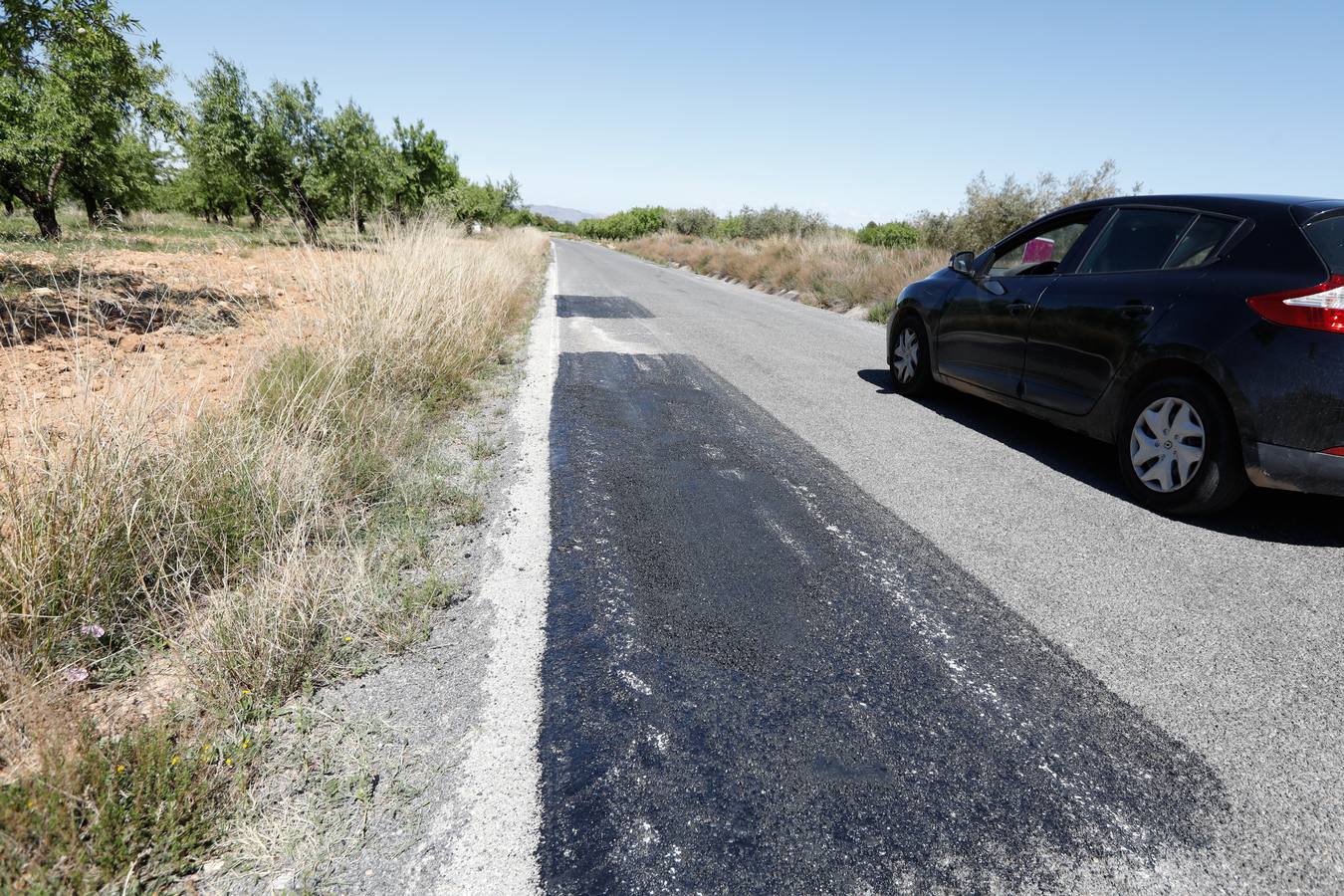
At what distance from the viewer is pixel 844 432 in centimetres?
512

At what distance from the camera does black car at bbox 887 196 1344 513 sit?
3.14 metres

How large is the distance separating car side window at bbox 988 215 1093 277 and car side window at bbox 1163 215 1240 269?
0.79 meters

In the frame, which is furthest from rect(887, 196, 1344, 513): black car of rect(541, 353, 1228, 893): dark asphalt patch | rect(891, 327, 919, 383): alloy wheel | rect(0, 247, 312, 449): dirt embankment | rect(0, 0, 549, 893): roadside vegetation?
rect(0, 247, 312, 449): dirt embankment

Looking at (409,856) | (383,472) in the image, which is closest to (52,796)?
(409,856)

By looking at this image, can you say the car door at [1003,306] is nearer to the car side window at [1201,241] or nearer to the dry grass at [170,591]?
the car side window at [1201,241]

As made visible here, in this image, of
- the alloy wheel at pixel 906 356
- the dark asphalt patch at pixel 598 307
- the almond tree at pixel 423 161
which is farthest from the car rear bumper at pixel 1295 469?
the almond tree at pixel 423 161

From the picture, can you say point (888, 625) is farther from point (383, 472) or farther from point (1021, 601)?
point (383, 472)

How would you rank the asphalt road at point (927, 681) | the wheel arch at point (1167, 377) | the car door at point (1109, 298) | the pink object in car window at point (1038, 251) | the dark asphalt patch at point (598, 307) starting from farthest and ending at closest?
the dark asphalt patch at point (598, 307), the pink object in car window at point (1038, 251), the car door at point (1109, 298), the wheel arch at point (1167, 377), the asphalt road at point (927, 681)

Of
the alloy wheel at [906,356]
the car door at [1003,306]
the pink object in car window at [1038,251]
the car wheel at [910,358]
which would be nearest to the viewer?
the car door at [1003,306]

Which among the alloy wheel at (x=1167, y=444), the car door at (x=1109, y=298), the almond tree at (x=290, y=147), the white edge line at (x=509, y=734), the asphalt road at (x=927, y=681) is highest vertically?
the almond tree at (x=290, y=147)

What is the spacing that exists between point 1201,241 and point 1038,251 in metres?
1.38

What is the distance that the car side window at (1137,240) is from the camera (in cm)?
397

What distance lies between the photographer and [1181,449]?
3.64 m

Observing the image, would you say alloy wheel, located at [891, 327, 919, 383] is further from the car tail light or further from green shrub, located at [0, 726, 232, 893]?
green shrub, located at [0, 726, 232, 893]
